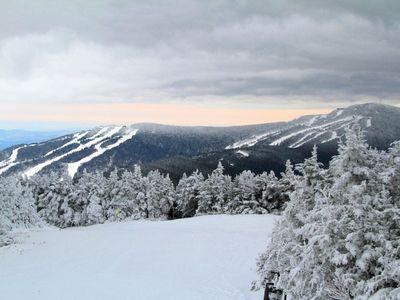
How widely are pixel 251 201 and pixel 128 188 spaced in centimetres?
2145

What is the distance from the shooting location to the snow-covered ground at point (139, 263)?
25.5 metres

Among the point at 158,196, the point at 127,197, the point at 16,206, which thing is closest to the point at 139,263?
the point at 16,206

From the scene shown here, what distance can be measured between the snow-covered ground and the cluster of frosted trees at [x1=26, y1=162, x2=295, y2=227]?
14.5m

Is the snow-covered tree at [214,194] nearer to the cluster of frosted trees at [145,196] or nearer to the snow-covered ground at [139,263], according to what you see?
the cluster of frosted trees at [145,196]

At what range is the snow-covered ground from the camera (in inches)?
1003

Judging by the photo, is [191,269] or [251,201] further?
Result: [251,201]

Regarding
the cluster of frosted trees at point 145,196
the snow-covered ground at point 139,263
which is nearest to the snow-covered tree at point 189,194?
the cluster of frosted trees at point 145,196

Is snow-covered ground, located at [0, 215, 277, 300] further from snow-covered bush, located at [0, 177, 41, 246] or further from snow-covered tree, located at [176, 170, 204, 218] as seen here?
snow-covered tree, located at [176, 170, 204, 218]

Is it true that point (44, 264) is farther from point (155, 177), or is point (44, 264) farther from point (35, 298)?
point (155, 177)

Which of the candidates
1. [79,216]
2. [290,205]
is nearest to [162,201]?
[79,216]

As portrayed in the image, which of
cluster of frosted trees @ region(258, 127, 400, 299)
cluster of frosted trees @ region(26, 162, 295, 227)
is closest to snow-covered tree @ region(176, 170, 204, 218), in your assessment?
cluster of frosted trees @ region(26, 162, 295, 227)

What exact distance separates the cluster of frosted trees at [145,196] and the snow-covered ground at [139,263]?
14514 millimetres

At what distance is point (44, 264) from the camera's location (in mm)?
34344

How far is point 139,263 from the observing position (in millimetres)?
34750
